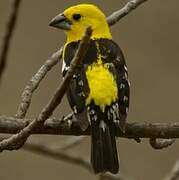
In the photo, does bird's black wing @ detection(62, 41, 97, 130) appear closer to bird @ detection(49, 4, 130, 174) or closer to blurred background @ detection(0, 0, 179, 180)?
bird @ detection(49, 4, 130, 174)

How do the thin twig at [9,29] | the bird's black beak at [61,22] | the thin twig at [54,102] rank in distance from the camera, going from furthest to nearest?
1. the bird's black beak at [61,22]
2. the thin twig at [54,102]
3. the thin twig at [9,29]

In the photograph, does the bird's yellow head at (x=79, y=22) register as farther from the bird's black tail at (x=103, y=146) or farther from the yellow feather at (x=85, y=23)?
the bird's black tail at (x=103, y=146)

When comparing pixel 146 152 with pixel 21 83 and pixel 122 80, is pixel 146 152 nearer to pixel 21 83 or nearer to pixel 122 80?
pixel 21 83

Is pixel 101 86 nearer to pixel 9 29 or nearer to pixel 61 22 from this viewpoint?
pixel 61 22

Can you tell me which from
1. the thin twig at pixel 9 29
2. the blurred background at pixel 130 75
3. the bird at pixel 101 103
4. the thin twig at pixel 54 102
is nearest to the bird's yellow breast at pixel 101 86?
the bird at pixel 101 103

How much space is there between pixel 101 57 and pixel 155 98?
2.36 metres

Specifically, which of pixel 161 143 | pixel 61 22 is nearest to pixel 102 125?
pixel 161 143

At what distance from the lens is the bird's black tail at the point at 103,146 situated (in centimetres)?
227

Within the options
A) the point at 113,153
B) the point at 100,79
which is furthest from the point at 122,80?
the point at 113,153

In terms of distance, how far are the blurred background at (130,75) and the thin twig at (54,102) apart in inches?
111

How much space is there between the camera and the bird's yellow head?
2852 millimetres

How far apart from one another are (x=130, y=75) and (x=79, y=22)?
77.3 inches

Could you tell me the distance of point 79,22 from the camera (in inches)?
114

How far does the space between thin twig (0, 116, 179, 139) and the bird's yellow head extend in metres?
0.77
